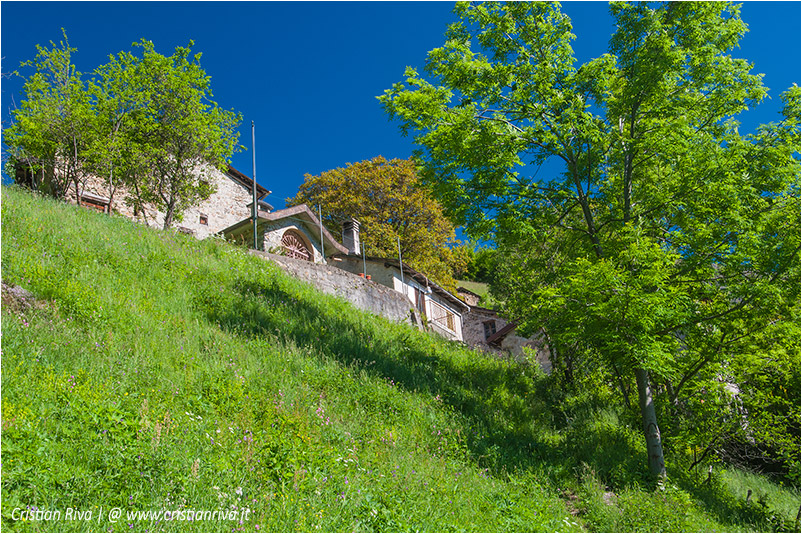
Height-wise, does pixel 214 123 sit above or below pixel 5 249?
above

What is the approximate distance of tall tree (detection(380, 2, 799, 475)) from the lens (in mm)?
8836

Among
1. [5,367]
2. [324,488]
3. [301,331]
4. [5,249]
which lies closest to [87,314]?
[5,367]

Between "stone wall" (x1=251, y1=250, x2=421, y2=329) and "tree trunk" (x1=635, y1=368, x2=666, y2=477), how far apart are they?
33.8ft

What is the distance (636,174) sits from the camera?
36.7ft

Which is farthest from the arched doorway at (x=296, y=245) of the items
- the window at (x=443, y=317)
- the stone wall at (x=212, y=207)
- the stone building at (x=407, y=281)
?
the window at (x=443, y=317)

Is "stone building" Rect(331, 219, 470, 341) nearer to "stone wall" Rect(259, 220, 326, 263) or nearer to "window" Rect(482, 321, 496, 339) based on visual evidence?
"stone wall" Rect(259, 220, 326, 263)

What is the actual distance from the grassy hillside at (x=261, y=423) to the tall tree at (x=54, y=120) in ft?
31.6

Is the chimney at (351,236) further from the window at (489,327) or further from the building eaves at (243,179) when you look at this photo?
the window at (489,327)

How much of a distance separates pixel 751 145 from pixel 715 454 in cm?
601

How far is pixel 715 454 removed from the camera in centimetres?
1020

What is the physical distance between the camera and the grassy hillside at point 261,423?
4734 mm

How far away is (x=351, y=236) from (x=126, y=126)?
43.0ft

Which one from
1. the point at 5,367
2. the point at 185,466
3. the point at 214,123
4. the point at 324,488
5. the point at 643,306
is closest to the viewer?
the point at 185,466

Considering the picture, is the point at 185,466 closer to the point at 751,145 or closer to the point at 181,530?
the point at 181,530
